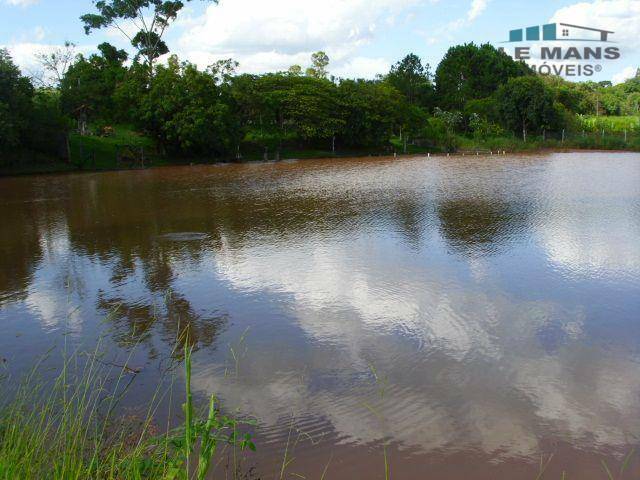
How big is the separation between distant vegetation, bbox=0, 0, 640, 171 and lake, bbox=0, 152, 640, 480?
1819 cm

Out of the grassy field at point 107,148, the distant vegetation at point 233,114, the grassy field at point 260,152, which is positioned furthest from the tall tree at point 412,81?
the grassy field at point 107,148

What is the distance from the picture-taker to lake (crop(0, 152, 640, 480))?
4891 mm

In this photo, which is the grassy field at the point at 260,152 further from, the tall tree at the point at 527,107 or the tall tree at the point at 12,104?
the tall tree at the point at 12,104

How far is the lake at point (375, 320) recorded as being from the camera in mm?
4891

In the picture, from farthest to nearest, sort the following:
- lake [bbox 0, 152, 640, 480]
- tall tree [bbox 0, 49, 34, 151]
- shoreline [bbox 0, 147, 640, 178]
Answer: shoreline [bbox 0, 147, 640, 178]
tall tree [bbox 0, 49, 34, 151]
lake [bbox 0, 152, 640, 480]

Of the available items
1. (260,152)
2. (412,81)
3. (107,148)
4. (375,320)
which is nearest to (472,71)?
(412,81)

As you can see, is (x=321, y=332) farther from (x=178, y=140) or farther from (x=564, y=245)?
(x=178, y=140)

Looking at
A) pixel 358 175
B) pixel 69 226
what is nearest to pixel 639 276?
pixel 69 226

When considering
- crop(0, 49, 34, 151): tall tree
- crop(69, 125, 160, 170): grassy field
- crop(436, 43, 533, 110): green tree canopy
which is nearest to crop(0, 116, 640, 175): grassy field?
crop(69, 125, 160, 170): grassy field

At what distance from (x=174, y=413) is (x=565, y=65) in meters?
67.8

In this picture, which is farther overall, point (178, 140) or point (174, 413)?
point (178, 140)

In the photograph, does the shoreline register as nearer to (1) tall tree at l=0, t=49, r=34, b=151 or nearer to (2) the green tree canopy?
(1) tall tree at l=0, t=49, r=34, b=151

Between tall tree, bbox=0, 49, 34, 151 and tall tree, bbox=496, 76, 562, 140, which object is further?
tall tree, bbox=496, 76, 562, 140

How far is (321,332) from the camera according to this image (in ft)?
23.8
